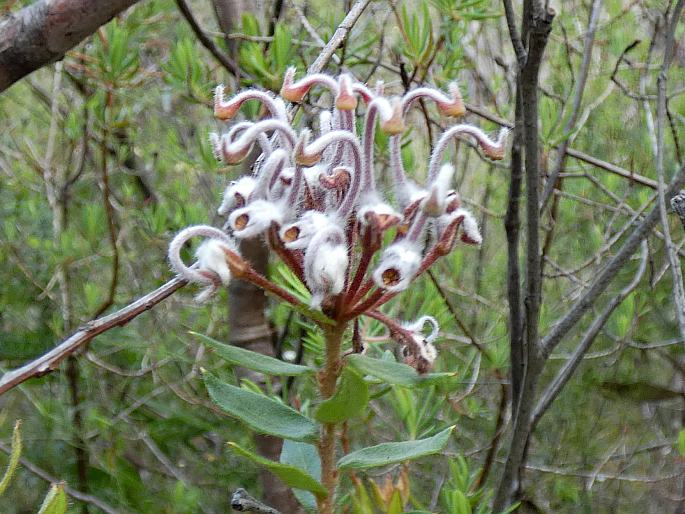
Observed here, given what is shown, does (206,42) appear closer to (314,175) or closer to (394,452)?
(314,175)

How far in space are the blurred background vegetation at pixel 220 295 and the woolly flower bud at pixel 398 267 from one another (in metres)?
0.61

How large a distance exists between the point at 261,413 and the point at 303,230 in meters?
0.12

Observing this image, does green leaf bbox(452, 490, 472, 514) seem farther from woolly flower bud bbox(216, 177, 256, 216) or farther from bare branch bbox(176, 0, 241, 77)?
bare branch bbox(176, 0, 241, 77)

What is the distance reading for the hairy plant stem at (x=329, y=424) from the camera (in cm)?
46

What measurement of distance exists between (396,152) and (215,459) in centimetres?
103

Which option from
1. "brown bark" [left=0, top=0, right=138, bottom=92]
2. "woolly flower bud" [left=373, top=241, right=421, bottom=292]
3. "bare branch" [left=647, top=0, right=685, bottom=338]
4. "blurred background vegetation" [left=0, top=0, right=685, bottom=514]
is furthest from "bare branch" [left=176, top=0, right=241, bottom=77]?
"woolly flower bud" [left=373, top=241, right=421, bottom=292]

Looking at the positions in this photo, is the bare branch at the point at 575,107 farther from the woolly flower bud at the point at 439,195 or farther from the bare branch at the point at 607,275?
the woolly flower bud at the point at 439,195

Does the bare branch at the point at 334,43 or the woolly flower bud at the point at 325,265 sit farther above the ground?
the bare branch at the point at 334,43

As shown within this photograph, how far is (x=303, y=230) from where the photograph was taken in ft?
1.39

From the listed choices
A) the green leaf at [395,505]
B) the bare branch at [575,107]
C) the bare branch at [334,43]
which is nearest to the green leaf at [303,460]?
the green leaf at [395,505]

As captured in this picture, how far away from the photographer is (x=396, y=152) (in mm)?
464

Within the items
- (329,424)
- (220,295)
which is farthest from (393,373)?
(220,295)

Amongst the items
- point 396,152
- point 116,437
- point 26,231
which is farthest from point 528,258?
point 26,231

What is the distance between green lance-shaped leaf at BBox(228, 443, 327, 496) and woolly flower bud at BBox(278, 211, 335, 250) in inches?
4.5
